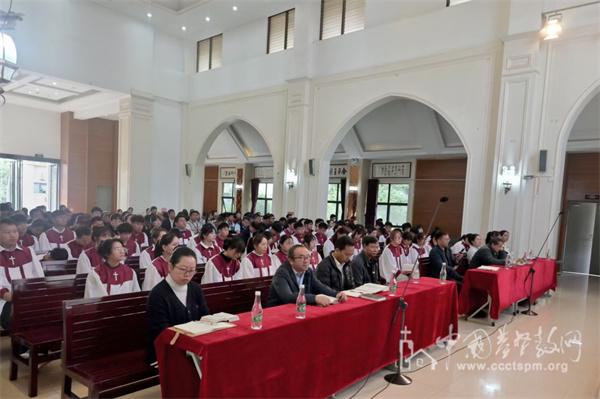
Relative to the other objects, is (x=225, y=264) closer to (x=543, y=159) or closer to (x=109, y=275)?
(x=109, y=275)

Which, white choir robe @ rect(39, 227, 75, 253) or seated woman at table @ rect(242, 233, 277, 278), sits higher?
seated woman at table @ rect(242, 233, 277, 278)

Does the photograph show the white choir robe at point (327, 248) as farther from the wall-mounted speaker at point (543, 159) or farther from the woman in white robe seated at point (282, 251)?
the wall-mounted speaker at point (543, 159)

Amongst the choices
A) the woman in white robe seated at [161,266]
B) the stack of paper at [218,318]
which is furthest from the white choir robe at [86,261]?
the stack of paper at [218,318]

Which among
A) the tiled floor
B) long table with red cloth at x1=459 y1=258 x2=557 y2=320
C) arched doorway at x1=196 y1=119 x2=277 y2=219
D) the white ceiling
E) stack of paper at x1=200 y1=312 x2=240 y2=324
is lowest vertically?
the tiled floor

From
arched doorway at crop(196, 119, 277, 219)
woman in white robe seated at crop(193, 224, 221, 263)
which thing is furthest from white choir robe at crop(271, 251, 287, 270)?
arched doorway at crop(196, 119, 277, 219)

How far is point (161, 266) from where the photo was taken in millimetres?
4086

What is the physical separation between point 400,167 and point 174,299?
12735mm

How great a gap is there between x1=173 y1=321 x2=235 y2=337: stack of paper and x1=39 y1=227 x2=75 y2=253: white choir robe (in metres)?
5.08

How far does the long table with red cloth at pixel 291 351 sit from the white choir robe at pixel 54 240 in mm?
5127

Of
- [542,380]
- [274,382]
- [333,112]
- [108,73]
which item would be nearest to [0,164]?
[108,73]

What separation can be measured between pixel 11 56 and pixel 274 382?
5.75 m

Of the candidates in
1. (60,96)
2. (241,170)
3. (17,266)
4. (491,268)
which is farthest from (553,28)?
(60,96)

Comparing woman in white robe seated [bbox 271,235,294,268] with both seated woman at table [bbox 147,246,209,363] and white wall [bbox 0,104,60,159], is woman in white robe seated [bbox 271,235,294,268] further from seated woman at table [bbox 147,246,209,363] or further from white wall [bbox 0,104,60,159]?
white wall [bbox 0,104,60,159]

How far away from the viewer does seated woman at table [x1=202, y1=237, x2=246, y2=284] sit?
170 inches
